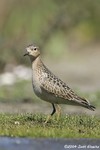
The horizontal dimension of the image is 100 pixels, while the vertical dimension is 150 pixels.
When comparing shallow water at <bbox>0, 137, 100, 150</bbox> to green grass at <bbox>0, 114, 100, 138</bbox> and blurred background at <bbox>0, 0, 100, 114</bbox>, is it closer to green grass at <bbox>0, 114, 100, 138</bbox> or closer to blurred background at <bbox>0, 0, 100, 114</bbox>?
green grass at <bbox>0, 114, 100, 138</bbox>

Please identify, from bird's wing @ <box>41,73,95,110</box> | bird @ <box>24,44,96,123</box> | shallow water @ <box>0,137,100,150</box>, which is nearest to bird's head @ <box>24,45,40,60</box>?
bird @ <box>24,44,96,123</box>

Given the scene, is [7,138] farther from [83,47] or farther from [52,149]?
[83,47]

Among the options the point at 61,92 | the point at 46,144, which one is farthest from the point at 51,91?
the point at 46,144

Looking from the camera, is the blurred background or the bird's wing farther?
the blurred background

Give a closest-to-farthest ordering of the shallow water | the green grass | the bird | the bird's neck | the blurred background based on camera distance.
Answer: the shallow water → the green grass → the bird → the bird's neck → the blurred background

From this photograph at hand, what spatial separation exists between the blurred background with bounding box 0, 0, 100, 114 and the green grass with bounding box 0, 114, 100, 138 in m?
7.84

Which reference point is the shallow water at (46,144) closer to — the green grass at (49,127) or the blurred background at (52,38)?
the green grass at (49,127)

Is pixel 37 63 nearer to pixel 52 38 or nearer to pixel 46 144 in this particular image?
pixel 46 144

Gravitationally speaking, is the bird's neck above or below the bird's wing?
above

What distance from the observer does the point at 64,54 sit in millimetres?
26109

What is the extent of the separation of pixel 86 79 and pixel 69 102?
1085 centimetres

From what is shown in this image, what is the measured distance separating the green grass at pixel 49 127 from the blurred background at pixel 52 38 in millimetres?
7837

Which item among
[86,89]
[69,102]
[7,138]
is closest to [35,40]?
[86,89]

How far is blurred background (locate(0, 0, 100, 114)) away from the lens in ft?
72.6
